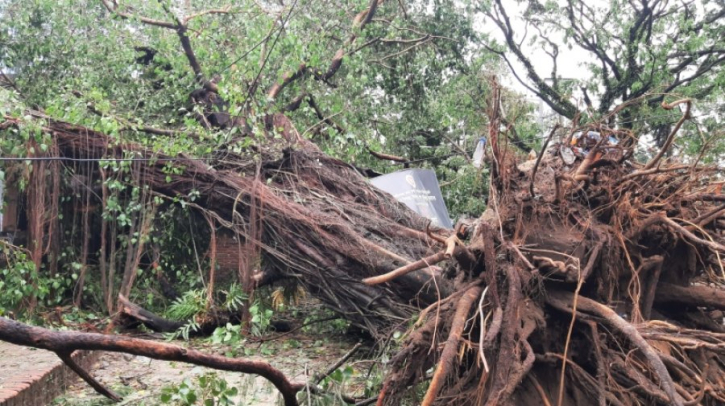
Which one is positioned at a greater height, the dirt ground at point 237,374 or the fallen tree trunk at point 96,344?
the fallen tree trunk at point 96,344

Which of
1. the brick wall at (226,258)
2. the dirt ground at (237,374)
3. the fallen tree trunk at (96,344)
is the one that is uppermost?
the fallen tree trunk at (96,344)

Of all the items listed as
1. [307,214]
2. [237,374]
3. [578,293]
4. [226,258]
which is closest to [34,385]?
[237,374]

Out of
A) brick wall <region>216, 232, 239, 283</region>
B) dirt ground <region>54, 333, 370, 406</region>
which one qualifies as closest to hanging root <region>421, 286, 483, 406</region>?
dirt ground <region>54, 333, 370, 406</region>

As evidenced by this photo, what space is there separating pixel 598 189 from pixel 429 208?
13.8ft

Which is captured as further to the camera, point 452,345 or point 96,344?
point 452,345

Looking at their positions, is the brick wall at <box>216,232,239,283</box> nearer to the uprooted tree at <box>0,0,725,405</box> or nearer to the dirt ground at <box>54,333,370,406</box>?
the dirt ground at <box>54,333,370,406</box>

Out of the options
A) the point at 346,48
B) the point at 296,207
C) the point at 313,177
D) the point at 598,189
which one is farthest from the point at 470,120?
the point at 598,189

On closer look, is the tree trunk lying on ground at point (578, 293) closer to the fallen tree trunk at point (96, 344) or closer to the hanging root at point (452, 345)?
the hanging root at point (452, 345)

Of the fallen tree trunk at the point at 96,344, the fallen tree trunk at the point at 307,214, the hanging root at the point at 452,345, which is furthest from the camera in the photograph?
the fallen tree trunk at the point at 307,214

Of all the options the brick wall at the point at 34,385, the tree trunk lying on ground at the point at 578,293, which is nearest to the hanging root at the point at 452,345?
the tree trunk lying on ground at the point at 578,293

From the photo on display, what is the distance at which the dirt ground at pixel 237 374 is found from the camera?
17.1 ft

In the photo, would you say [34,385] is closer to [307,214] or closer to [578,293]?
[307,214]

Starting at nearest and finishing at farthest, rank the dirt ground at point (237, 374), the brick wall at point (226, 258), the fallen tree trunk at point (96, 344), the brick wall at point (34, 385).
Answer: the fallen tree trunk at point (96, 344) → the brick wall at point (34, 385) → the dirt ground at point (237, 374) → the brick wall at point (226, 258)

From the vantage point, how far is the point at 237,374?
6.18 m
